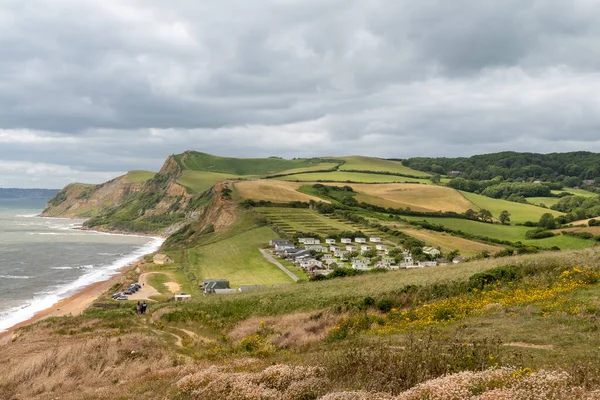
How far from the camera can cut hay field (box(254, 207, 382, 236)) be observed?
95.5 meters

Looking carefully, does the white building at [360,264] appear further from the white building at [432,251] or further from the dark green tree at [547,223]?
the dark green tree at [547,223]

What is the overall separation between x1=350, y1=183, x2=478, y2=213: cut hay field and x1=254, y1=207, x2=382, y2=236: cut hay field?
25346 mm

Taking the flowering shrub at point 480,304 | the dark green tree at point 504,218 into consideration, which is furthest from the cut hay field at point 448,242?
the flowering shrub at point 480,304

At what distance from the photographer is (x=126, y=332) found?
25.2 meters

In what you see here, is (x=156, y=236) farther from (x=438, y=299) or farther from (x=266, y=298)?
(x=438, y=299)

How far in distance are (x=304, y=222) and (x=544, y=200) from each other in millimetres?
99847

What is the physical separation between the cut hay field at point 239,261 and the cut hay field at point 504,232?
44.5m

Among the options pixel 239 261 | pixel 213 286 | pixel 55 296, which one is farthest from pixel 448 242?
pixel 55 296

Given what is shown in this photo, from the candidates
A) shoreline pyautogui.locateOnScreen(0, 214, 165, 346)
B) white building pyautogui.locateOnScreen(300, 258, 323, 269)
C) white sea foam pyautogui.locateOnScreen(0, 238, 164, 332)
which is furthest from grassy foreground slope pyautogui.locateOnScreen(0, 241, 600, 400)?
white building pyautogui.locateOnScreen(300, 258, 323, 269)

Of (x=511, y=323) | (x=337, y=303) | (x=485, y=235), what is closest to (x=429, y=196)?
(x=485, y=235)

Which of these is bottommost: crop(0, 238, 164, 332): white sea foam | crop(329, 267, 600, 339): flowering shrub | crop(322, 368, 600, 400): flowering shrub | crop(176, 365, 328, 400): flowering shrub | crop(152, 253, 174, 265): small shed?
crop(0, 238, 164, 332): white sea foam

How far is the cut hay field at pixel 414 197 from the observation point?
126831mm

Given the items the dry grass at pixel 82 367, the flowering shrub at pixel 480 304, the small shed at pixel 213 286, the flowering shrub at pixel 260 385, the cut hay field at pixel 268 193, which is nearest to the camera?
the flowering shrub at pixel 260 385

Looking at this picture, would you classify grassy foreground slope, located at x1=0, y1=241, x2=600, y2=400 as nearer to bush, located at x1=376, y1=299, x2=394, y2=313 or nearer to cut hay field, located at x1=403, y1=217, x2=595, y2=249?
bush, located at x1=376, y1=299, x2=394, y2=313
